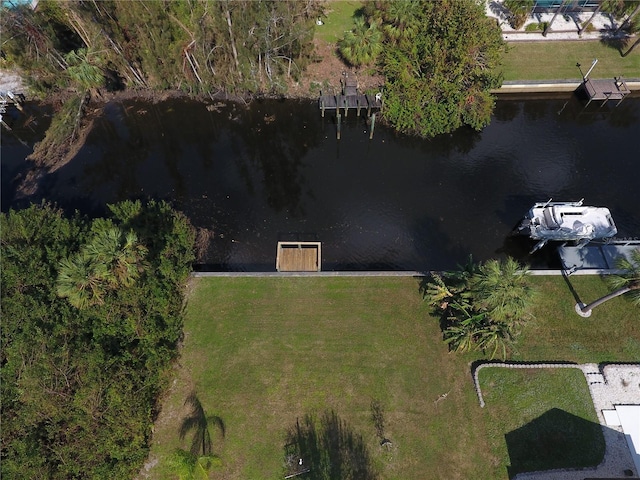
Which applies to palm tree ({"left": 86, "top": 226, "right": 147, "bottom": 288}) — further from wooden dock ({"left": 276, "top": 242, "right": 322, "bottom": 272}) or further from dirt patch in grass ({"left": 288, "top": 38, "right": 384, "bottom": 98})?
dirt patch in grass ({"left": 288, "top": 38, "right": 384, "bottom": 98})

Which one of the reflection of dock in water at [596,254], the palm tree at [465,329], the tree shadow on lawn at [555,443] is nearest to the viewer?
the tree shadow on lawn at [555,443]

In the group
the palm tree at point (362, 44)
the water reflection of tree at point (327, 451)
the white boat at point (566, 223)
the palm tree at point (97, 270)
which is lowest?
the water reflection of tree at point (327, 451)

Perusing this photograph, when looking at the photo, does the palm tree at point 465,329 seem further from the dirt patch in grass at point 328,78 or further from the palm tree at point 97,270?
the dirt patch in grass at point 328,78

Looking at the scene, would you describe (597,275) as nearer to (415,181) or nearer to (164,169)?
(415,181)

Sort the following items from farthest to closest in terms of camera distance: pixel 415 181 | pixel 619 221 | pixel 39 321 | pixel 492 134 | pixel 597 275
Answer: pixel 492 134, pixel 415 181, pixel 619 221, pixel 597 275, pixel 39 321

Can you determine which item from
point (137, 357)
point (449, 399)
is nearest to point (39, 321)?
point (137, 357)

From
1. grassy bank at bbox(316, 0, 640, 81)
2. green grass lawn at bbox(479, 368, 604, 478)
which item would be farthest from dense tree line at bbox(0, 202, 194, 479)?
grassy bank at bbox(316, 0, 640, 81)

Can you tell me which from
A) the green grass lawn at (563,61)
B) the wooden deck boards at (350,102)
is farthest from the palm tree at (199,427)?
the green grass lawn at (563,61)
